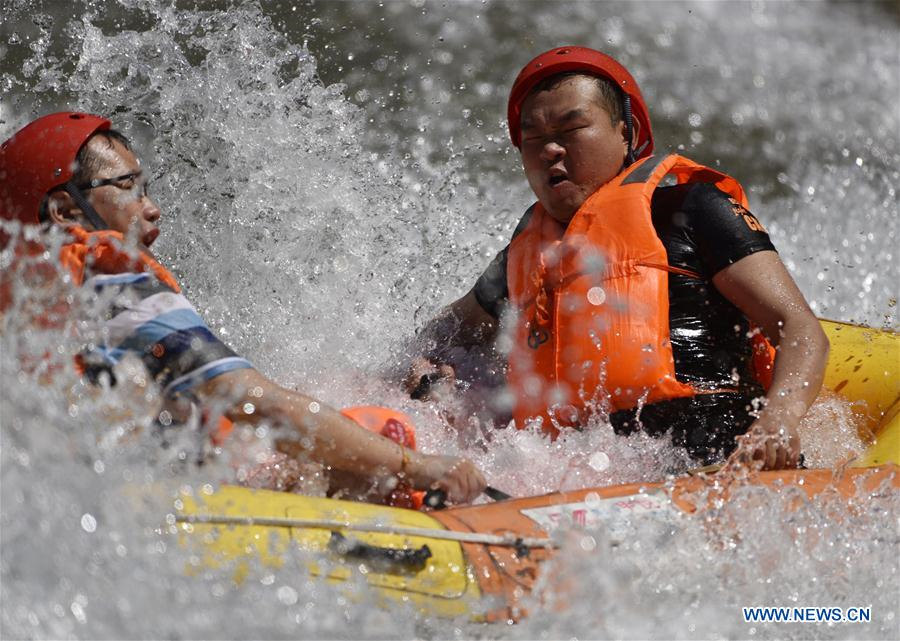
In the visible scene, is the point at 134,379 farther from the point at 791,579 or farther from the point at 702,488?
the point at 791,579

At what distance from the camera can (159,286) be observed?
228cm

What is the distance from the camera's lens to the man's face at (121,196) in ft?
8.20

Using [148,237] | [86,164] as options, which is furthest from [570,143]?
[86,164]

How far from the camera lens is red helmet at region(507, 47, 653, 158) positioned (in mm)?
3008

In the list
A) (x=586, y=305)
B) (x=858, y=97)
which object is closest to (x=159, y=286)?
(x=586, y=305)

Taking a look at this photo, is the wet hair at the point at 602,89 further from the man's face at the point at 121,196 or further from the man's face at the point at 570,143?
the man's face at the point at 121,196

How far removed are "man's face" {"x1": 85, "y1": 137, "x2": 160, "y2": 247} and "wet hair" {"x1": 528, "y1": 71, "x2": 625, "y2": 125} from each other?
3.72ft

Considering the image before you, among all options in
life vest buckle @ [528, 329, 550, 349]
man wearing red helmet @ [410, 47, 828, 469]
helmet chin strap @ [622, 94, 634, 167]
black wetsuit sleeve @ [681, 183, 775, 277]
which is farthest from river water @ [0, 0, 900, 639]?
helmet chin strap @ [622, 94, 634, 167]

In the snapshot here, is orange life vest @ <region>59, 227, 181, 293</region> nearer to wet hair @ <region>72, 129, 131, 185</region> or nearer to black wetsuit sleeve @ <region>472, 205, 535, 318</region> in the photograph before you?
wet hair @ <region>72, 129, 131, 185</region>

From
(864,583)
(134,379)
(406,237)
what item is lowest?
(406,237)

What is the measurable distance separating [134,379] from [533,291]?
1243 millimetres

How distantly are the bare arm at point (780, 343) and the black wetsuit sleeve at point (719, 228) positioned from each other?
1.1 inches

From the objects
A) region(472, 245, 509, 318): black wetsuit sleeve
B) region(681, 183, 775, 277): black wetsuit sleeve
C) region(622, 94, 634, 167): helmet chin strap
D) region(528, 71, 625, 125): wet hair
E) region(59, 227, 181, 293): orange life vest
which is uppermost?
Result: region(528, 71, 625, 125): wet hair

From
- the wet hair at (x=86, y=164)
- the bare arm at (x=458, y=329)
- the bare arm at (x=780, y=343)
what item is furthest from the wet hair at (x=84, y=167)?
the bare arm at (x=780, y=343)
